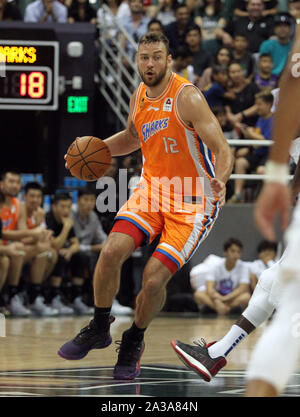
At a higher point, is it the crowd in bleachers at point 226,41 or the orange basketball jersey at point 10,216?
the crowd in bleachers at point 226,41

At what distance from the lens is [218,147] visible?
533cm

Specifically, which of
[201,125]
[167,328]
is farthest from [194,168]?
[167,328]

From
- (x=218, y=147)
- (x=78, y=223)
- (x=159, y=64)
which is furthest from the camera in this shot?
(x=78, y=223)

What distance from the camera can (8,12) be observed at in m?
13.4

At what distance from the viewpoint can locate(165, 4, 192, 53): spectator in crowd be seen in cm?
1343

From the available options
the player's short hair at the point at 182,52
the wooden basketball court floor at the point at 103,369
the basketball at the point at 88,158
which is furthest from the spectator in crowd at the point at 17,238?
the basketball at the point at 88,158

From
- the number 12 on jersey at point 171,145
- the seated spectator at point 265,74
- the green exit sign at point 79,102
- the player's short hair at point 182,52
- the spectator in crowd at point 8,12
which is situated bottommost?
the number 12 on jersey at point 171,145

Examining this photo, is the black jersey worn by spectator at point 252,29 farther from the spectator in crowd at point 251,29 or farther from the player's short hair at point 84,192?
the player's short hair at point 84,192

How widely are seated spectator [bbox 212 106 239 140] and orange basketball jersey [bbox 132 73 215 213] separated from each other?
5.91 meters

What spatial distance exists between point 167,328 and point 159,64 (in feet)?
14.3

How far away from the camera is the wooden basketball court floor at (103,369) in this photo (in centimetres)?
477

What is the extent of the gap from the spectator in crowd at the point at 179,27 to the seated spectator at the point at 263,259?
3.86 meters

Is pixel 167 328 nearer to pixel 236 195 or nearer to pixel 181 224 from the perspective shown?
pixel 236 195

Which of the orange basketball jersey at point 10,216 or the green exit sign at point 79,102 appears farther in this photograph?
the green exit sign at point 79,102
